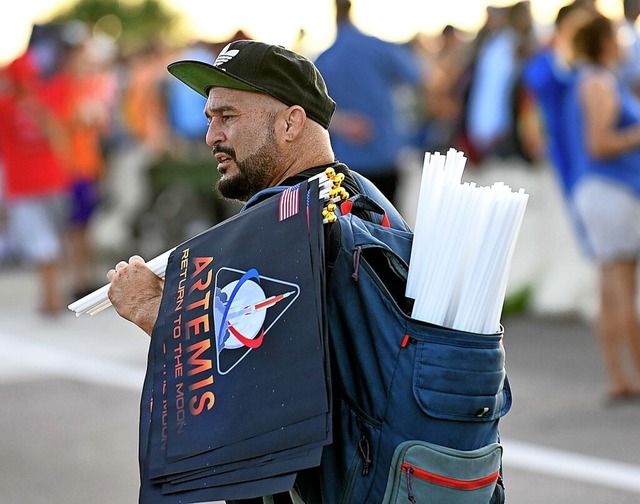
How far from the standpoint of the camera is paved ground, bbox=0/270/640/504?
608cm

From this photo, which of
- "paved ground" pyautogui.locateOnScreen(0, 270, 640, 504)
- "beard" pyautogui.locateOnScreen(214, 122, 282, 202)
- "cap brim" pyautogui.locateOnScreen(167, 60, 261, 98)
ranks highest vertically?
"cap brim" pyautogui.locateOnScreen(167, 60, 261, 98)

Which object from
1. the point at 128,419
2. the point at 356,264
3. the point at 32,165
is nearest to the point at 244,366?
the point at 356,264

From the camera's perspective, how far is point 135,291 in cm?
311

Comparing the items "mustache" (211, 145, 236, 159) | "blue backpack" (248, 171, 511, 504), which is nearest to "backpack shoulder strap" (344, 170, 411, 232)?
"blue backpack" (248, 171, 511, 504)

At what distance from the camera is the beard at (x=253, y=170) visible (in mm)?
3139

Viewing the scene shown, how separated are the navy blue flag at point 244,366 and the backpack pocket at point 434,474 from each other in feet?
0.74

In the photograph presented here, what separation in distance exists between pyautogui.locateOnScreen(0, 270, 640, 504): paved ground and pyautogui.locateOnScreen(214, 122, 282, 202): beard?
3.04 m

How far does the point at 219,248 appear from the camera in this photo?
9.59ft

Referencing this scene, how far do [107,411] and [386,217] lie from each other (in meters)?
4.91

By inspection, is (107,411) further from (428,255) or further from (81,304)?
(428,255)

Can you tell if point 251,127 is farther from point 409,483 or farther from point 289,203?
point 409,483

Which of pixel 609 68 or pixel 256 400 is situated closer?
pixel 256 400

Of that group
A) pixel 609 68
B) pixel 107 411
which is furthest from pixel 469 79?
pixel 107 411

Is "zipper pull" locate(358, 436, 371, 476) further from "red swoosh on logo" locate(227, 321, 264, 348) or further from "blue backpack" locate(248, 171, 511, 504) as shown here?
"red swoosh on logo" locate(227, 321, 264, 348)
